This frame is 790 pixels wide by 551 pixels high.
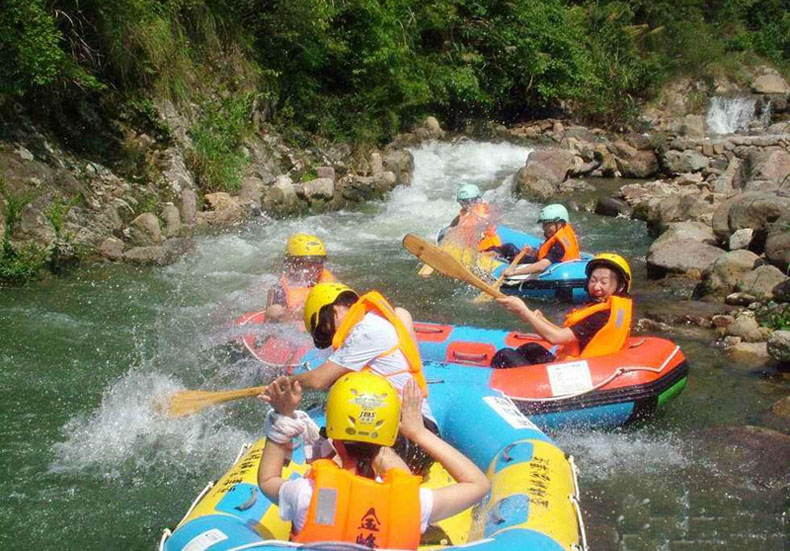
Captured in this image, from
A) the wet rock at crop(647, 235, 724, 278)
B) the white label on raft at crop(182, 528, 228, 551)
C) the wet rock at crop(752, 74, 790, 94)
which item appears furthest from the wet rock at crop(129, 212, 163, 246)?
the wet rock at crop(752, 74, 790, 94)

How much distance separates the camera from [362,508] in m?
2.89

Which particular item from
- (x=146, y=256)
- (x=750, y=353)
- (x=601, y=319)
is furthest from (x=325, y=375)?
(x=146, y=256)

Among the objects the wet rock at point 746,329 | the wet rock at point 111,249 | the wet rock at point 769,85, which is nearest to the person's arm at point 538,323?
the wet rock at point 746,329

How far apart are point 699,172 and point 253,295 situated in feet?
32.7

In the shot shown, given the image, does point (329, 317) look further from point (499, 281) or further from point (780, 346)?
point (499, 281)

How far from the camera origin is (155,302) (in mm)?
8539

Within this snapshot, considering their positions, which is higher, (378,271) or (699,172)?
(378,271)

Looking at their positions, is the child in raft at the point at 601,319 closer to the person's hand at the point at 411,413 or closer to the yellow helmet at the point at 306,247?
the yellow helmet at the point at 306,247

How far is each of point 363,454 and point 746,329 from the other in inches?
208

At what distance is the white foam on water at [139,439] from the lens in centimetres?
534

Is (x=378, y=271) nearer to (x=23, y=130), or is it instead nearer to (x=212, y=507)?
(x=23, y=130)

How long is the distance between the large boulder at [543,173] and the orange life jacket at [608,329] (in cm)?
877

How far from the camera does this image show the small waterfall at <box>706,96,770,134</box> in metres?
22.8

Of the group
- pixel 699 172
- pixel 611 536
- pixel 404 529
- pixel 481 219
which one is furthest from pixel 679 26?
pixel 404 529
